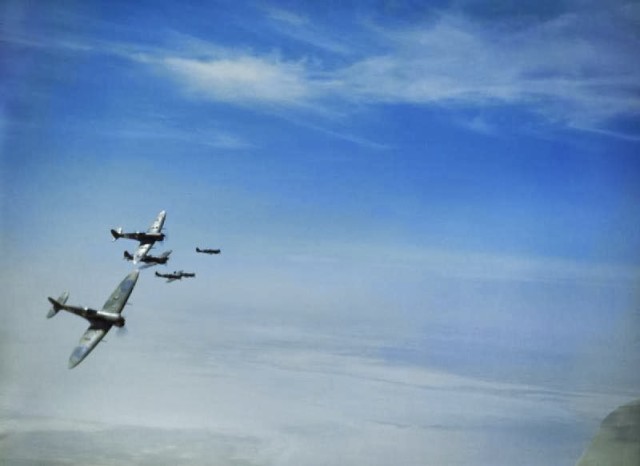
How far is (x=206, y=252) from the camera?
12.2m

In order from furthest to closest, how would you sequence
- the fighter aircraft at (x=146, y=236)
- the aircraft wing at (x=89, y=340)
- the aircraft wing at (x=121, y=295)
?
the fighter aircraft at (x=146, y=236), the aircraft wing at (x=121, y=295), the aircraft wing at (x=89, y=340)

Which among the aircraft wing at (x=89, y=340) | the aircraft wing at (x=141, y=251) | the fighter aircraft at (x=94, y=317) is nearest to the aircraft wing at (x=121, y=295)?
the fighter aircraft at (x=94, y=317)

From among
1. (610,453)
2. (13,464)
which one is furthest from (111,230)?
(610,453)

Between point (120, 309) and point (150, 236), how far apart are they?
169 cm

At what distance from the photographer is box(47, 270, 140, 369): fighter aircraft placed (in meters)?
10.1

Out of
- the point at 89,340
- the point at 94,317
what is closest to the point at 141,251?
the point at 94,317

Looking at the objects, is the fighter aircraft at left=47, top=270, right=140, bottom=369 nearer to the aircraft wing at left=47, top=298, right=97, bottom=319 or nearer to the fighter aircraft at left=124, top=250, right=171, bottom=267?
the aircraft wing at left=47, top=298, right=97, bottom=319

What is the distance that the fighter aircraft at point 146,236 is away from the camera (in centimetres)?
1180

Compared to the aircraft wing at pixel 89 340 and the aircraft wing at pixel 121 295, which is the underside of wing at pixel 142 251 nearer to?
the aircraft wing at pixel 121 295

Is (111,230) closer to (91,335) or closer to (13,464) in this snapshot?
(91,335)

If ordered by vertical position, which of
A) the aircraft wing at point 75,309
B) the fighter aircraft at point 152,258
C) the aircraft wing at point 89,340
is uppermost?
the fighter aircraft at point 152,258

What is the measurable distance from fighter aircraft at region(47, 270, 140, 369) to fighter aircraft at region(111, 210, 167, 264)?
117 centimetres

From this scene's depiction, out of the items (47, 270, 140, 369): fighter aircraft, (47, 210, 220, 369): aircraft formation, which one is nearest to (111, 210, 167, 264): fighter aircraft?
(47, 210, 220, 369): aircraft formation

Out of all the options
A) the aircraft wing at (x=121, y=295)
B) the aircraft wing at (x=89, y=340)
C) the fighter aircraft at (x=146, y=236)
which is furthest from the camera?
the fighter aircraft at (x=146, y=236)
